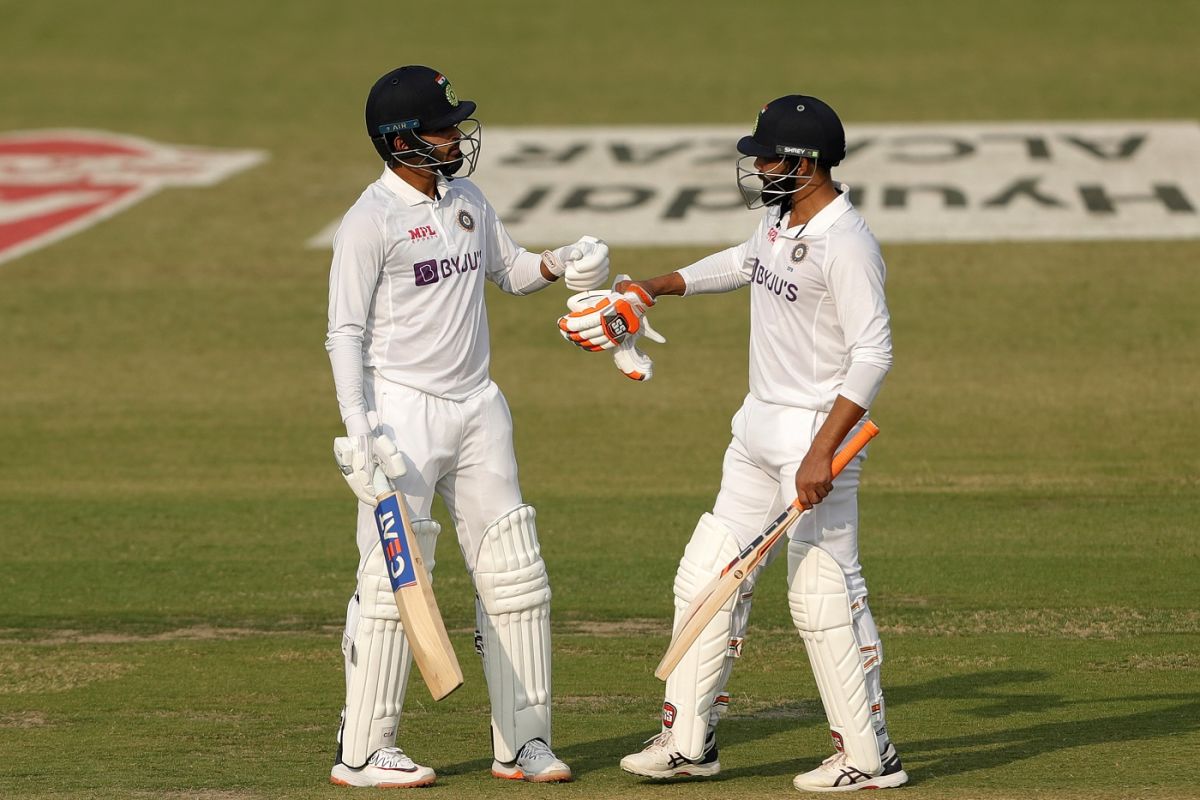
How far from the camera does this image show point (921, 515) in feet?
32.2

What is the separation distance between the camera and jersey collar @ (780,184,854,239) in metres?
5.76

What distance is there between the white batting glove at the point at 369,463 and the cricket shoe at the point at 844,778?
1618 millimetres

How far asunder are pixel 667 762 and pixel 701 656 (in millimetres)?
361

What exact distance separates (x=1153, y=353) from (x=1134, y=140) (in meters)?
5.60

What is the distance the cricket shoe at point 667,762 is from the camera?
5887mm

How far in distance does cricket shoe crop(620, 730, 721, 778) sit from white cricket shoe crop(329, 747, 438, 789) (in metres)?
0.66

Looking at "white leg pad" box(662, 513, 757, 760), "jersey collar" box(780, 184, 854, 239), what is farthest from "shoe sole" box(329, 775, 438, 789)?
"jersey collar" box(780, 184, 854, 239)

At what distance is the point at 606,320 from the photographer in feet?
20.2

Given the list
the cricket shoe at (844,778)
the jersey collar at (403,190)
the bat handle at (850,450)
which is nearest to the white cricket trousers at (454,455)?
the jersey collar at (403,190)

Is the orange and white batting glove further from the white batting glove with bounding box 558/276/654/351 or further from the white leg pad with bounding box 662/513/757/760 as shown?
the white leg pad with bounding box 662/513/757/760

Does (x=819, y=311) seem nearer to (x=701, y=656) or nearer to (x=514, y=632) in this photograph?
(x=701, y=656)

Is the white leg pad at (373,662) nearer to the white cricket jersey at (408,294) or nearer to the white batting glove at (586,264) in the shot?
the white cricket jersey at (408,294)

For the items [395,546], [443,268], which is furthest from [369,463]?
[443,268]

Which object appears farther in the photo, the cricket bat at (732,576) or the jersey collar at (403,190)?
the jersey collar at (403,190)
